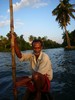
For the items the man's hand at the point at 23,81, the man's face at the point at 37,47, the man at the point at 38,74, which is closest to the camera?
the man at the point at 38,74

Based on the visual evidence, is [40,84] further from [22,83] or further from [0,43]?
[0,43]

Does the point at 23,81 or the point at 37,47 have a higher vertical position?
the point at 37,47

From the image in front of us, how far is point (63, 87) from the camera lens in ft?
22.7

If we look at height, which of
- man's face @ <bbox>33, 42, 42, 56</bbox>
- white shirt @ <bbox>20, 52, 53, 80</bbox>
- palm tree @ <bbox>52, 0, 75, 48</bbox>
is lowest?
white shirt @ <bbox>20, 52, 53, 80</bbox>

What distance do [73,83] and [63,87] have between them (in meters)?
0.72

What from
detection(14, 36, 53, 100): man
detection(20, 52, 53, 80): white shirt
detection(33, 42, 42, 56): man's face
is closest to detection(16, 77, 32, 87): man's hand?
detection(14, 36, 53, 100): man

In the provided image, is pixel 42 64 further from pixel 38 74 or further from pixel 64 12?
pixel 64 12

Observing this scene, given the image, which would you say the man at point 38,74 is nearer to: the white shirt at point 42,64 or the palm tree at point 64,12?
the white shirt at point 42,64

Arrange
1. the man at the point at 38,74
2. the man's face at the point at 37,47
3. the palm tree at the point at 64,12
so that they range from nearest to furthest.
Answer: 1. the man at the point at 38,74
2. the man's face at the point at 37,47
3. the palm tree at the point at 64,12

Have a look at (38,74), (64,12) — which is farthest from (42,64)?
(64,12)

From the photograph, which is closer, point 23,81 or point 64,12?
point 23,81

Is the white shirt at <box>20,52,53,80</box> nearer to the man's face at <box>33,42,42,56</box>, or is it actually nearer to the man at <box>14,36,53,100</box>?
the man at <box>14,36,53,100</box>

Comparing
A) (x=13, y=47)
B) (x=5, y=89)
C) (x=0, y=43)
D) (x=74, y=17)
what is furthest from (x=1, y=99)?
(x=0, y=43)

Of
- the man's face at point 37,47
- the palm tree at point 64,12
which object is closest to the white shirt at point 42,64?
the man's face at point 37,47
